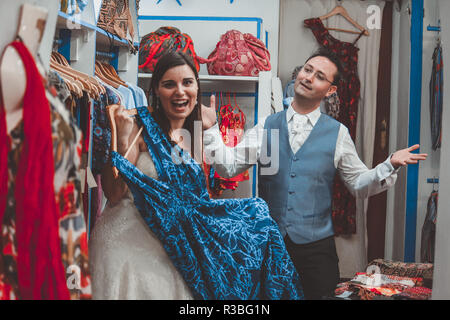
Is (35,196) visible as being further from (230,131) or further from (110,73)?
(110,73)

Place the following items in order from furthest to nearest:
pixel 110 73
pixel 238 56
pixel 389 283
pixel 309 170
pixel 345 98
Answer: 1. pixel 345 98
2. pixel 110 73
3. pixel 238 56
4. pixel 389 283
5. pixel 309 170

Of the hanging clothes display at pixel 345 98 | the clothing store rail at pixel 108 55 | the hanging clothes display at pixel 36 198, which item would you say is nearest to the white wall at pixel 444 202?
the hanging clothes display at pixel 345 98

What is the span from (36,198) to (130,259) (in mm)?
355

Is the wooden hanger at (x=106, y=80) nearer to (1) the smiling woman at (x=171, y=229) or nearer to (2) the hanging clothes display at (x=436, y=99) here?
(1) the smiling woman at (x=171, y=229)

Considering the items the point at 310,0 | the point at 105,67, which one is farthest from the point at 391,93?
the point at 105,67

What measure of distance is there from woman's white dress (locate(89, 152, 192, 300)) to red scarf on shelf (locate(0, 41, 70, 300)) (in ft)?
0.84

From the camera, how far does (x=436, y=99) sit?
7.09 ft

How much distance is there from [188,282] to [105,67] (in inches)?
45.7

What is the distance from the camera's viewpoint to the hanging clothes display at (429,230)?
218cm

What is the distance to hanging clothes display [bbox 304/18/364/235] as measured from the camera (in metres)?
1.74

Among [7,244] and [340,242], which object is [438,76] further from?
[7,244]

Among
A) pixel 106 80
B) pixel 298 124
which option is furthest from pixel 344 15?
pixel 106 80

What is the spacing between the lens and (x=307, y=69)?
151 centimetres

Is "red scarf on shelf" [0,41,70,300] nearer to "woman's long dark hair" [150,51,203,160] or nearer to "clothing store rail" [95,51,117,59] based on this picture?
"woman's long dark hair" [150,51,203,160]
